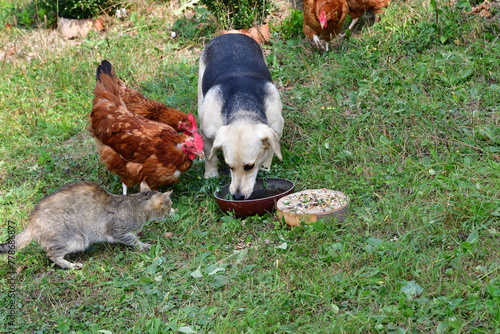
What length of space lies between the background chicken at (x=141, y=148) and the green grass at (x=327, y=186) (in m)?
0.44

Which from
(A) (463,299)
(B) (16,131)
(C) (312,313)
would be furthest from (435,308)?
(B) (16,131)

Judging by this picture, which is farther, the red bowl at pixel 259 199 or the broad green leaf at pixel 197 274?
the red bowl at pixel 259 199

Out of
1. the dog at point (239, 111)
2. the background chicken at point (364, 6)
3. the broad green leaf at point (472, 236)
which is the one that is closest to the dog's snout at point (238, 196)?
the dog at point (239, 111)

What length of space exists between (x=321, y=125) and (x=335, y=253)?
2460 millimetres

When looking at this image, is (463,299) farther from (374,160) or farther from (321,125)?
(321,125)

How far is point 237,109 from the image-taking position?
213 inches

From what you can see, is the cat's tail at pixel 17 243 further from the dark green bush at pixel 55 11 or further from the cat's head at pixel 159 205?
the dark green bush at pixel 55 11

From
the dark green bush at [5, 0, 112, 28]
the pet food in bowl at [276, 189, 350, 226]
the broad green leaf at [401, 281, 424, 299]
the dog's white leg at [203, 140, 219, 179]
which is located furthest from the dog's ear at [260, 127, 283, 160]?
the dark green bush at [5, 0, 112, 28]

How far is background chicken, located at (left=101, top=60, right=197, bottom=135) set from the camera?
19.2 ft

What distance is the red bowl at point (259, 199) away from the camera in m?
4.74

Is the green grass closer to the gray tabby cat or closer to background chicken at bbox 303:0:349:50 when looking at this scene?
the gray tabby cat

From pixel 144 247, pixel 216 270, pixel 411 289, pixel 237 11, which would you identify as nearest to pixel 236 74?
pixel 144 247

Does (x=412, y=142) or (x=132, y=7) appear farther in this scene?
(x=132, y=7)

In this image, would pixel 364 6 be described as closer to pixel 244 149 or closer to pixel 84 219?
pixel 244 149
